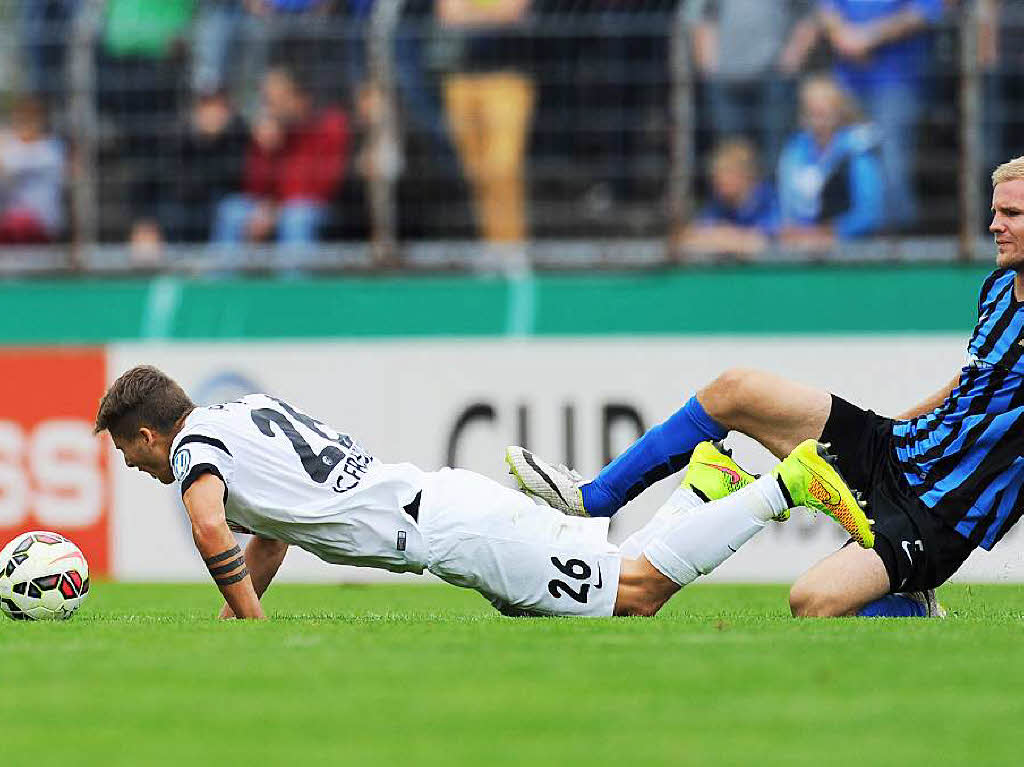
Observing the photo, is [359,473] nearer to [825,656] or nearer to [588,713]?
[825,656]

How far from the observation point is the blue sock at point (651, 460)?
7.39 meters

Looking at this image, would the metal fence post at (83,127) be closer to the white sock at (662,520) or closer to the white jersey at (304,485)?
the white jersey at (304,485)

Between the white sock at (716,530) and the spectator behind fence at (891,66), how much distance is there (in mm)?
4946

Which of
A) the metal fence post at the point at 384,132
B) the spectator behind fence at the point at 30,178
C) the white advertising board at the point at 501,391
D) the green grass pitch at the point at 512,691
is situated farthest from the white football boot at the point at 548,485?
the spectator behind fence at the point at 30,178

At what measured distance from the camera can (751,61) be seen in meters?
11.6

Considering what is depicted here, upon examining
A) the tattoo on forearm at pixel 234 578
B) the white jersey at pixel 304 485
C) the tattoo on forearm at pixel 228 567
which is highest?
the white jersey at pixel 304 485

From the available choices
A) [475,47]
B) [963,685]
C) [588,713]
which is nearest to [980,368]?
[963,685]

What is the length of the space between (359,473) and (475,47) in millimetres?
5506

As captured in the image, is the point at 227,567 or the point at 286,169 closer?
the point at 227,567

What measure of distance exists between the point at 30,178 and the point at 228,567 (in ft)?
22.1

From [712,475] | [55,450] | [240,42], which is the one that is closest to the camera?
[712,475]

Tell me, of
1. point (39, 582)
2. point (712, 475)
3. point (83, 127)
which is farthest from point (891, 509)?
point (83, 127)

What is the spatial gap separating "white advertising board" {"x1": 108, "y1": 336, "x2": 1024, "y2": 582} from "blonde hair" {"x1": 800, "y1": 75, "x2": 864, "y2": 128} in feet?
5.21

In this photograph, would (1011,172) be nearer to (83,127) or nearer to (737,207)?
(737,207)
